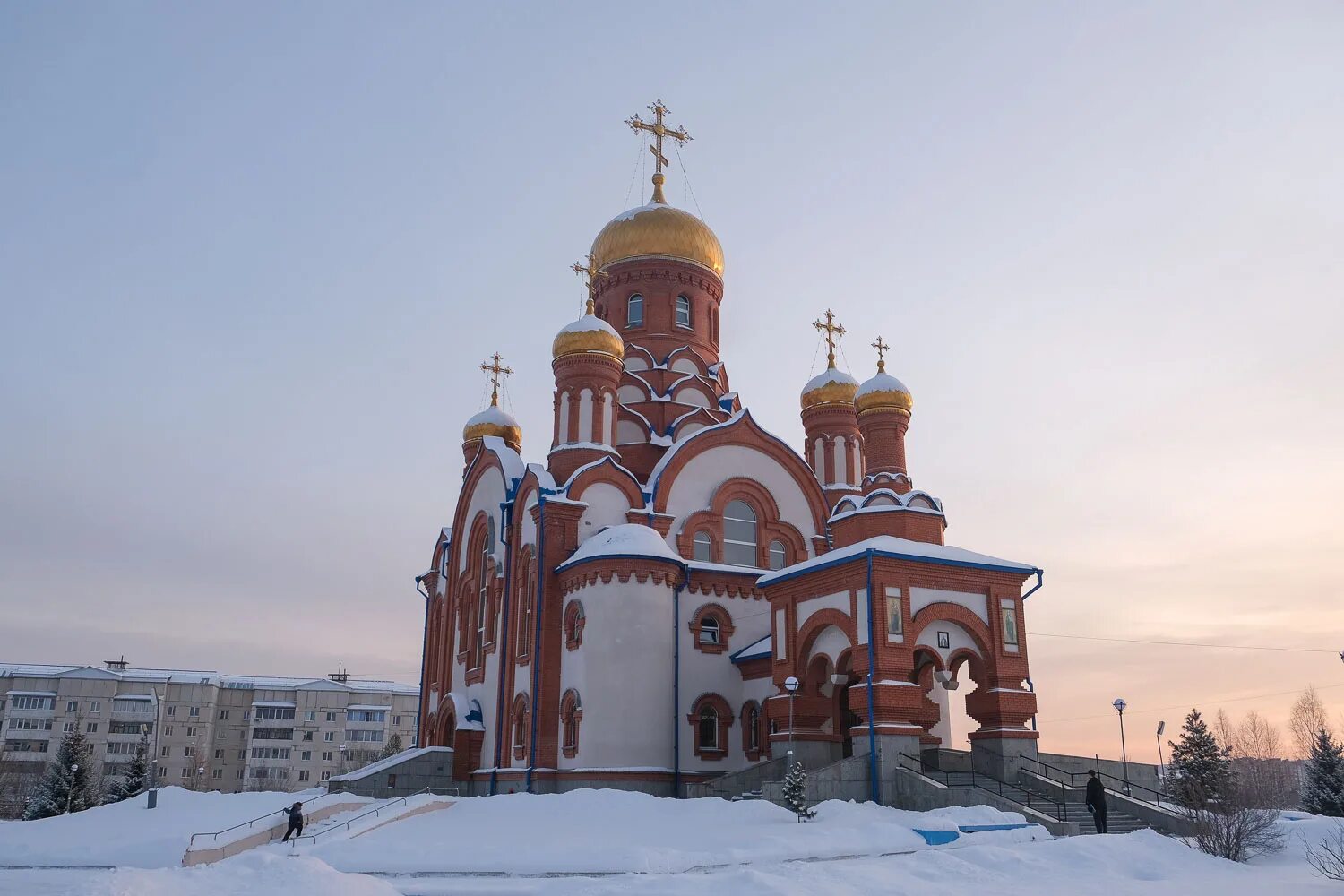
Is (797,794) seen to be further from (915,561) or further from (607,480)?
(607,480)

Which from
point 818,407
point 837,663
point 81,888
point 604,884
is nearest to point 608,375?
point 818,407

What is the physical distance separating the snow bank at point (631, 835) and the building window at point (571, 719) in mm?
2157

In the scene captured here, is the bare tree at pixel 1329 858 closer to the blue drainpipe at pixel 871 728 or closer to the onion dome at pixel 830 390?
the blue drainpipe at pixel 871 728


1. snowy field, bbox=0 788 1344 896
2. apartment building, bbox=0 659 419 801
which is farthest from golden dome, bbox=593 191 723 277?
apartment building, bbox=0 659 419 801

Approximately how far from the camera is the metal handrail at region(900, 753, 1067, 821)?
15.2 metres

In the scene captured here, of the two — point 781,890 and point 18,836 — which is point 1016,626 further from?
point 18,836

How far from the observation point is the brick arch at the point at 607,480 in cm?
2259

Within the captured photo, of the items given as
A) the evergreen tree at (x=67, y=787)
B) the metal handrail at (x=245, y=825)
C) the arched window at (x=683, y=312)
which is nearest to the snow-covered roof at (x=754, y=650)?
the metal handrail at (x=245, y=825)

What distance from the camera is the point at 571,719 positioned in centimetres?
2078

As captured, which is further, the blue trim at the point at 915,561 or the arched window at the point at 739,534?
the arched window at the point at 739,534

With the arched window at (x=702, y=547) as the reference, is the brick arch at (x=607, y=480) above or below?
above

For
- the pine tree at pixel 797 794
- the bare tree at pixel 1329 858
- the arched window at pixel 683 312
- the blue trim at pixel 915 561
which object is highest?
the arched window at pixel 683 312

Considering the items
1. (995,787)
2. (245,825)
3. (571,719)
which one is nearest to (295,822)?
(245,825)

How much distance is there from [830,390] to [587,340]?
7.30 metres
